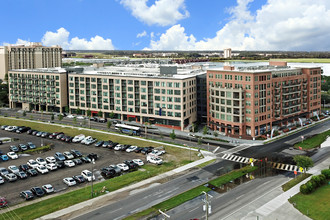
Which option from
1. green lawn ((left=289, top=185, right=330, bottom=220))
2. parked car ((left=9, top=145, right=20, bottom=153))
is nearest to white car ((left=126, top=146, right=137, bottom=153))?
parked car ((left=9, top=145, right=20, bottom=153))

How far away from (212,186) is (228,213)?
13.0 meters

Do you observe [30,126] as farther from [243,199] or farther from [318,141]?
[318,141]

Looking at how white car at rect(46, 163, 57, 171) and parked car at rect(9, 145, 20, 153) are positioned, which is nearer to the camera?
white car at rect(46, 163, 57, 171)

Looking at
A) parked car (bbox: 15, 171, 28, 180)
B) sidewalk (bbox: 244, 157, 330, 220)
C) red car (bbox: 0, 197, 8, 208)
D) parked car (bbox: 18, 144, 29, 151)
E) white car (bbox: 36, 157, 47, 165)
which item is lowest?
sidewalk (bbox: 244, 157, 330, 220)

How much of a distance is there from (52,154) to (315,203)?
71823 millimetres

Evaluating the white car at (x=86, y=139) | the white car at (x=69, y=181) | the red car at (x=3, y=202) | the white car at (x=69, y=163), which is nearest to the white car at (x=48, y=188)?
the white car at (x=69, y=181)

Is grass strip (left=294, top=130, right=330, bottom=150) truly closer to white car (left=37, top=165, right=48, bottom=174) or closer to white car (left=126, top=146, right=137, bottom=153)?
white car (left=126, top=146, right=137, bottom=153)

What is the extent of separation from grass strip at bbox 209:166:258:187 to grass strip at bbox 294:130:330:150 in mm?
27778

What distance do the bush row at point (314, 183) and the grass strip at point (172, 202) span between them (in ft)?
61.5

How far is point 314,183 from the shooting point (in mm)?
66812

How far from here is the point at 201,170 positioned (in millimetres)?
82000

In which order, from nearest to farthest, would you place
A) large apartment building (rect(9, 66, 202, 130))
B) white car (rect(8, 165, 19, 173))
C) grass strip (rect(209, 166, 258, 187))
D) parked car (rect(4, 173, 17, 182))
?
1. grass strip (rect(209, 166, 258, 187))
2. parked car (rect(4, 173, 17, 182))
3. white car (rect(8, 165, 19, 173))
4. large apartment building (rect(9, 66, 202, 130))

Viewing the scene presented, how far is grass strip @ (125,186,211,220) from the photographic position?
58312 millimetres

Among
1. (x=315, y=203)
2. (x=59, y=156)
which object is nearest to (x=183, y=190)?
(x=315, y=203)
